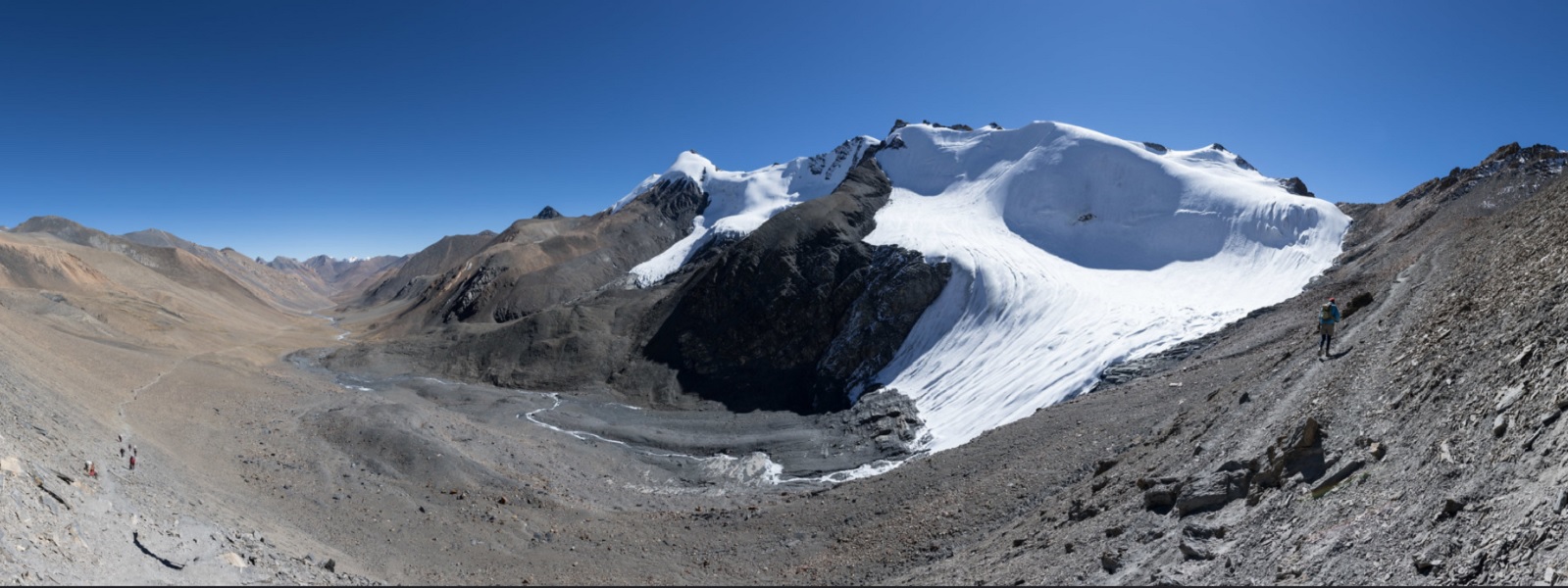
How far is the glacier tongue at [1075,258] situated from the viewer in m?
32.9

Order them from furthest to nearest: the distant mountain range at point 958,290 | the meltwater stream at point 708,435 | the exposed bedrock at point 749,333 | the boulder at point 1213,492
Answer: the exposed bedrock at point 749,333, the distant mountain range at point 958,290, the meltwater stream at point 708,435, the boulder at point 1213,492

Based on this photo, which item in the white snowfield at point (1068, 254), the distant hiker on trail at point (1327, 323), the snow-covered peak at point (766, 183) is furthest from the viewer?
the snow-covered peak at point (766, 183)

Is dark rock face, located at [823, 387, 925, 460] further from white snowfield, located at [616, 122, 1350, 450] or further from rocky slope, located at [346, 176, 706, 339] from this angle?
rocky slope, located at [346, 176, 706, 339]

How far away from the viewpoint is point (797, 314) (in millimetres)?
49469

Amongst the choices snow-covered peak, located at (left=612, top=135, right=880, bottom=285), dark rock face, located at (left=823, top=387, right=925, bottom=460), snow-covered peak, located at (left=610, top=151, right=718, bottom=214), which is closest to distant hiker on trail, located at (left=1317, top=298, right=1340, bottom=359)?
dark rock face, located at (left=823, top=387, right=925, bottom=460)

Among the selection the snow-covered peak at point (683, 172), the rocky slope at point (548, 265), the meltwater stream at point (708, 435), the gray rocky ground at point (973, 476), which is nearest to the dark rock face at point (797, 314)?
the meltwater stream at point (708, 435)

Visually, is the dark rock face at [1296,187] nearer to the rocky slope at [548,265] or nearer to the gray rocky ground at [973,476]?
the gray rocky ground at [973,476]

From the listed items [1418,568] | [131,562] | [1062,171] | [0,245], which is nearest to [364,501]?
[131,562]

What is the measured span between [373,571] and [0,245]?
9939cm

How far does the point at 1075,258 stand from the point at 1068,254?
104 cm

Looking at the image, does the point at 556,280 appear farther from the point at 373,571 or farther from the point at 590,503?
the point at 373,571

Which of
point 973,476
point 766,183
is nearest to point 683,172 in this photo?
point 766,183

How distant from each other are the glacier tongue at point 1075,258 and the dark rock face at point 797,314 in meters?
2.14

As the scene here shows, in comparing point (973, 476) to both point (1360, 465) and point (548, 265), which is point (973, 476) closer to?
point (1360, 465)
